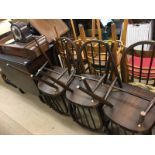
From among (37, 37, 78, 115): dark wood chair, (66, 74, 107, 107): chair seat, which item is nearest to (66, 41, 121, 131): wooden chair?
(66, 74, 107, 107): chair seat

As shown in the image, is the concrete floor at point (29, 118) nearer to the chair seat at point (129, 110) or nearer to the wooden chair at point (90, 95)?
the wooden chair at point (90, 95)

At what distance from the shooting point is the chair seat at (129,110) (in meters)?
1.16

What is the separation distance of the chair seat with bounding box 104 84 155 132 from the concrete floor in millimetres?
544

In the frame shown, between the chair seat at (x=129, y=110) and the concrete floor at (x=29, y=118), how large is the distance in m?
0.54

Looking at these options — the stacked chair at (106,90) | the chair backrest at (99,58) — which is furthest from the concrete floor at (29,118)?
the chair backrest at (99,58)

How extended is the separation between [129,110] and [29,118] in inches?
49.5

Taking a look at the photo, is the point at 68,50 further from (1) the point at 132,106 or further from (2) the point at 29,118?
(2) the point at 29,118

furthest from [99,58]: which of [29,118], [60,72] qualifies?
[29,118]

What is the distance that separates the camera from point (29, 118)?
206cm

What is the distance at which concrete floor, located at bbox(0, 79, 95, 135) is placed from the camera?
186 centimetres

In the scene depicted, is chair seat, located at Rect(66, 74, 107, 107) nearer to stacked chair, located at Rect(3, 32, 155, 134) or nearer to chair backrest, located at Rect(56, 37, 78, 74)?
stacked chair, located at Rect(3, 32, 155, 134)

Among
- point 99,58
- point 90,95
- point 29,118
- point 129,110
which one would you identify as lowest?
point 29,118

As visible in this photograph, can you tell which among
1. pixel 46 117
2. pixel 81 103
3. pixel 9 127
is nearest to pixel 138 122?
→ pixel 81 103

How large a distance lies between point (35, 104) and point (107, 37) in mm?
1475
